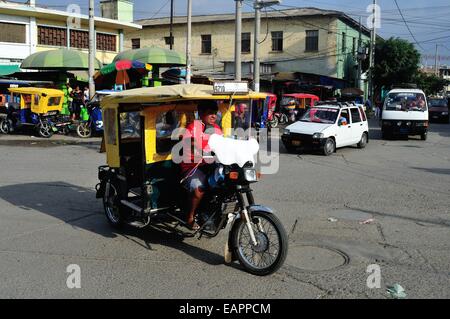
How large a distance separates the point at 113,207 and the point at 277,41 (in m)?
38.2

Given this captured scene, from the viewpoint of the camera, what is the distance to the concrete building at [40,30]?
30.3 m

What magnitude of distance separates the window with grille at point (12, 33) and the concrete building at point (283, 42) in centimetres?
1495

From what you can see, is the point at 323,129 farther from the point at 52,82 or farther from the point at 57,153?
the point at 52,82

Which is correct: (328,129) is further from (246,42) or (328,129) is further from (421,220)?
(246,42)

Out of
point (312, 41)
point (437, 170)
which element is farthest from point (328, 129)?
point (312, 41)

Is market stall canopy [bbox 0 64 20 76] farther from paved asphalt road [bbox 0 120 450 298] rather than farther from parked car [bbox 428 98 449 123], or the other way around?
parked car [bbox 428 98 449 123]

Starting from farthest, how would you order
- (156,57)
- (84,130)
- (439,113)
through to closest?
1. (439,113)
2. (156,57)
3. (84,130)

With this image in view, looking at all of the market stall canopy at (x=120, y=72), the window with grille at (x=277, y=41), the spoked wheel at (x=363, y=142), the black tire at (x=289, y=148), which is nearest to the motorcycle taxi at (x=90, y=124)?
the market stall canopy at (x=120, y=72)

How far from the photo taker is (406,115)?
20953 millimetres

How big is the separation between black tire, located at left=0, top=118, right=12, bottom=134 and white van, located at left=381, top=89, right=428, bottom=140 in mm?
15902

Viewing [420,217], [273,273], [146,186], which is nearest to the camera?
[273,273]

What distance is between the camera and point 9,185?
10.0 m
